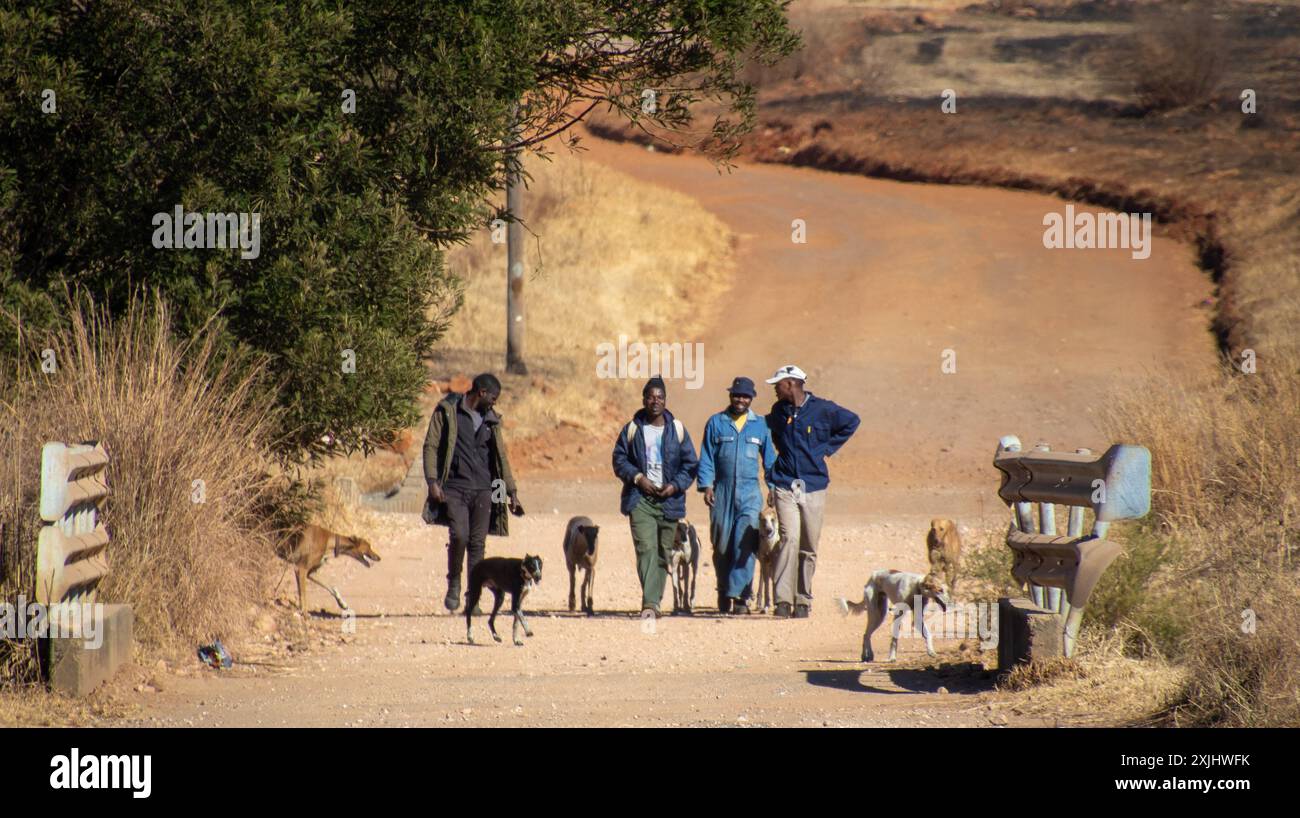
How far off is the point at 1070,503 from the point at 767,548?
4500 mm

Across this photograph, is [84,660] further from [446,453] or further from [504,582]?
[446,453]

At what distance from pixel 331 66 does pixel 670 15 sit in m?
2.95

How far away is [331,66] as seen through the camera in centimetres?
1076

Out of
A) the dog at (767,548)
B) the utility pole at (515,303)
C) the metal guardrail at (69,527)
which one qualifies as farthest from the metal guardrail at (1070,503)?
the utility pole at (515,303)

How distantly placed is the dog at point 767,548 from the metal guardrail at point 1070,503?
351cm

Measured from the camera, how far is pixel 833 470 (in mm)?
22281

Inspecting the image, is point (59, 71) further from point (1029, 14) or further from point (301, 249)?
point (1029, 14)

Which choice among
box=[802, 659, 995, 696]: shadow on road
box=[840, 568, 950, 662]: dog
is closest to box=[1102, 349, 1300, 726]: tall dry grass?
box=[802, 659, 995, 696]: shadow on road

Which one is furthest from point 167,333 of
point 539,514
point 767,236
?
point 767,236

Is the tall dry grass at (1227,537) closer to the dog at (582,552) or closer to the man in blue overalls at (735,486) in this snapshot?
the man in blue overalls at (735,486)

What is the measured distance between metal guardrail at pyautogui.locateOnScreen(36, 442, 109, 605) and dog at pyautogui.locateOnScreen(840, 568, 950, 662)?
14.8ft

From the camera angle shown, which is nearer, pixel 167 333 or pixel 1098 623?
pixel 1098 623

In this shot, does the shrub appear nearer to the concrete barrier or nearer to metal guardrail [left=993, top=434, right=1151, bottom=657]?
metal guardrail [left=993, top=434, right=1151, bottom=657]

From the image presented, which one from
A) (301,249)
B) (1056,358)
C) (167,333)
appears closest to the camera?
(167,333)
